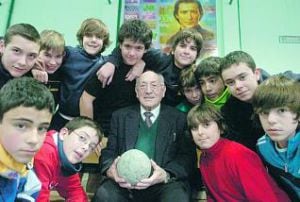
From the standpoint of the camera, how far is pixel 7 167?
1.57 m

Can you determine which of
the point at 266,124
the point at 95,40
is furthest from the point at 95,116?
the point at 266,124

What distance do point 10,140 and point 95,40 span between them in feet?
5.14

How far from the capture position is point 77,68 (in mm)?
2910

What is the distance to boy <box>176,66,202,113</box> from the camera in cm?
267

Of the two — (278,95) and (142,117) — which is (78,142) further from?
(278,95)

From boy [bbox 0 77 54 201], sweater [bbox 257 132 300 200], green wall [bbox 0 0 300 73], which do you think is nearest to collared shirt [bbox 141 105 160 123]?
sweater [bbox 257 132 300 200]

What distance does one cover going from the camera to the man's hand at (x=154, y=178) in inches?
82.5

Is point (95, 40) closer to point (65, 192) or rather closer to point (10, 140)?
point (65, 192)

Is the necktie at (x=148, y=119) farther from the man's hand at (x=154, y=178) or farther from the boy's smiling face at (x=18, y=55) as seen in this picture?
the boy's smiling face at (x=18, y=55)

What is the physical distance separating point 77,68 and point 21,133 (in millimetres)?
1415

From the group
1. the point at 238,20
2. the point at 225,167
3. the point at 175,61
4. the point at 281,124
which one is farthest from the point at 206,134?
the point at 238,20

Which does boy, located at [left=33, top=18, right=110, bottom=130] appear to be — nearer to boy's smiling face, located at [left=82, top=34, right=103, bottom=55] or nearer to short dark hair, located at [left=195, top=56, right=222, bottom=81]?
boy's smiling face, located at [left=82, top=34, right=103, bottom=55]

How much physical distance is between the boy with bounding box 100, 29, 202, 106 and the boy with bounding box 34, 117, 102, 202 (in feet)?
2.54

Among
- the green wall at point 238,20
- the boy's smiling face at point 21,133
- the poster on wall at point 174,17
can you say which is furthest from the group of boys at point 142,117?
the green wall at point 238,20
